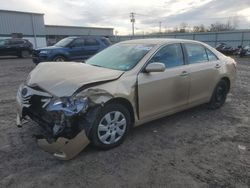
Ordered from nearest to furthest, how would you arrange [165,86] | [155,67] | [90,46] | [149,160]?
[149,160], [155,67], [165,86], [90,46]

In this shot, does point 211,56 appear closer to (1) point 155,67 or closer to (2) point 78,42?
(1) point 155,67

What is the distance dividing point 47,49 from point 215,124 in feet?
33.3

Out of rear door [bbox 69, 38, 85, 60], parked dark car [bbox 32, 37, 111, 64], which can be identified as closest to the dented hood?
parked dark car [bbox 32, 37, 111, 64]

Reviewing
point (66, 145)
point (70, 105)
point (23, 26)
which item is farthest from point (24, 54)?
point (66, 145)

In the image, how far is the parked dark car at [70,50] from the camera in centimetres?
1293

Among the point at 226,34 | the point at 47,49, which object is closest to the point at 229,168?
the point at 47,49

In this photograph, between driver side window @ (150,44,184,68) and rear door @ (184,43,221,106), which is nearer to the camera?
driver side window @ (150,44,184,68)

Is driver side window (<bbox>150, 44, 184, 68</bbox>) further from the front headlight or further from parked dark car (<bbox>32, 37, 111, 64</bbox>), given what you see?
parked dark car (<bbox>32, 37, 111, 64</bbox>)

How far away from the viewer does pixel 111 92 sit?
3.66 meters

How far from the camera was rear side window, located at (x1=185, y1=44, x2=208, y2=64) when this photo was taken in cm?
513

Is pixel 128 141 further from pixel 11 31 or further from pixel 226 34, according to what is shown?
pixel 11 31

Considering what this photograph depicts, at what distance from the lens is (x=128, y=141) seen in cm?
418

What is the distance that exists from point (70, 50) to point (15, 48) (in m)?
10.4

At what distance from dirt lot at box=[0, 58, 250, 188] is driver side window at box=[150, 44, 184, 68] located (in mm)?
1167
